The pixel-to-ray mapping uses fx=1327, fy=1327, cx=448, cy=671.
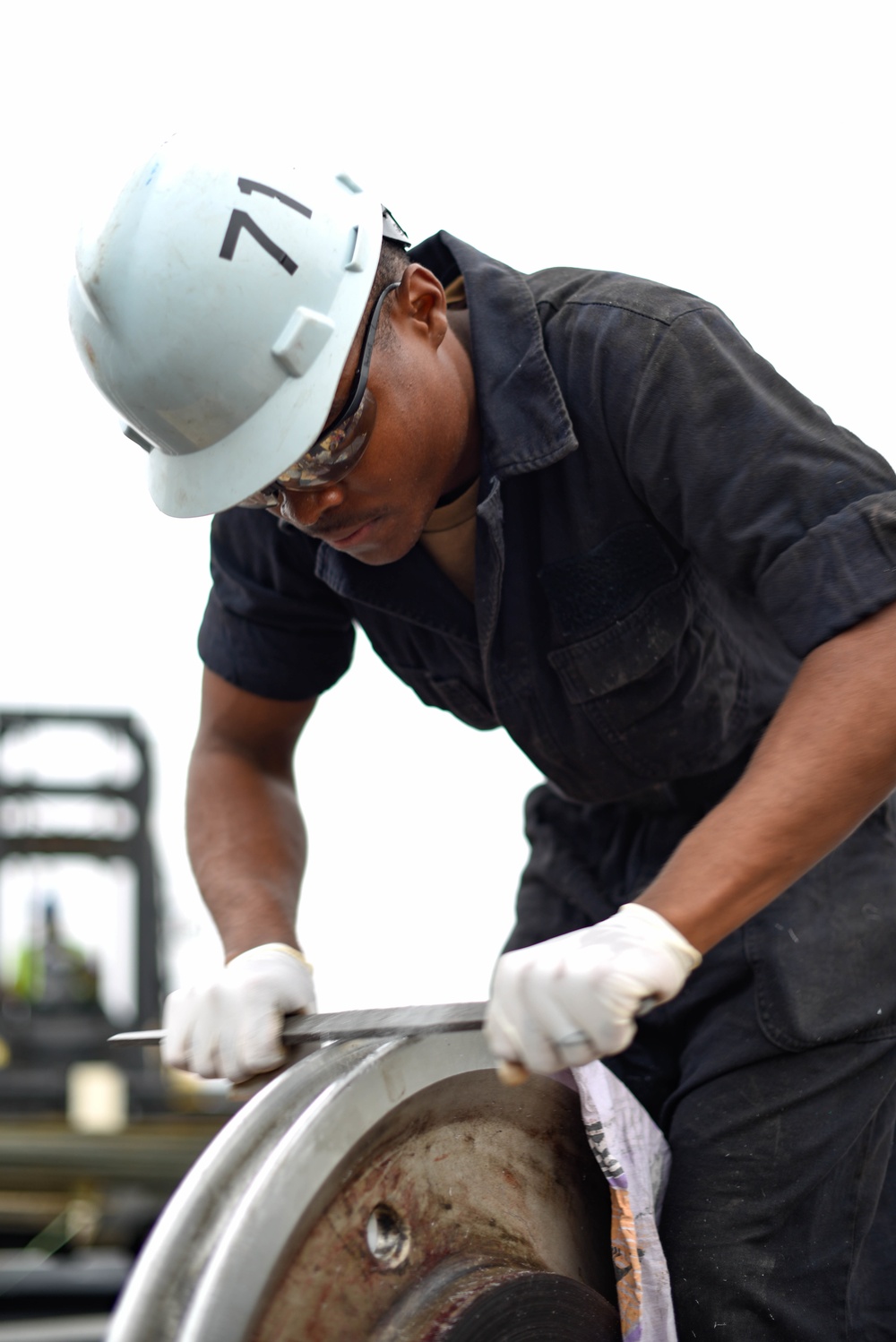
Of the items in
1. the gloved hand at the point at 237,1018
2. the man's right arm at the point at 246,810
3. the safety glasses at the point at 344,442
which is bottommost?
the gloved hand at the point at 237,1018

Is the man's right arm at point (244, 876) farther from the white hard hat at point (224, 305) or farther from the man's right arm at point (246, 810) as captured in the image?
the white hard hat at point (224, 305)

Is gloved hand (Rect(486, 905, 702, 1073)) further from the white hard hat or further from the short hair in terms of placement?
the short hair

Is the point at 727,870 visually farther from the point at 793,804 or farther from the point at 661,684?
the point at 661,684

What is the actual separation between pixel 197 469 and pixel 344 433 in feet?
0.61

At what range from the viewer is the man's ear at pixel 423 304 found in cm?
163

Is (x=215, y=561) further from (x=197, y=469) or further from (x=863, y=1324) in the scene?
(x=863, y=1324)

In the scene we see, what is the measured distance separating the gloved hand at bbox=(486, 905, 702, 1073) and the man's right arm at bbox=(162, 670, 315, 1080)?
38 centimetres

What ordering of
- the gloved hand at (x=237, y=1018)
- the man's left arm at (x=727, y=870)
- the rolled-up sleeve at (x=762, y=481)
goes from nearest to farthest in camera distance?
the man's left arm at (x=727, y=870)
the rolled-up sleeve at (x=762, y=481)
the gloved hand at (x=237, y=1018)

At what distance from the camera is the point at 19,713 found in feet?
25.7

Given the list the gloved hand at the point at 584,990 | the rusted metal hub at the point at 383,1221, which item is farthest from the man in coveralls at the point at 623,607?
the rusted metal hub at the point at 383,1221

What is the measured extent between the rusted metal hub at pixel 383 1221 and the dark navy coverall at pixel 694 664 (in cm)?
22

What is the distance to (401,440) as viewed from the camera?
1.57m

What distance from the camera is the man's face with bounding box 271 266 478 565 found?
156 cm

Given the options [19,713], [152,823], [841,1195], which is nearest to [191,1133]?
[152,823]
